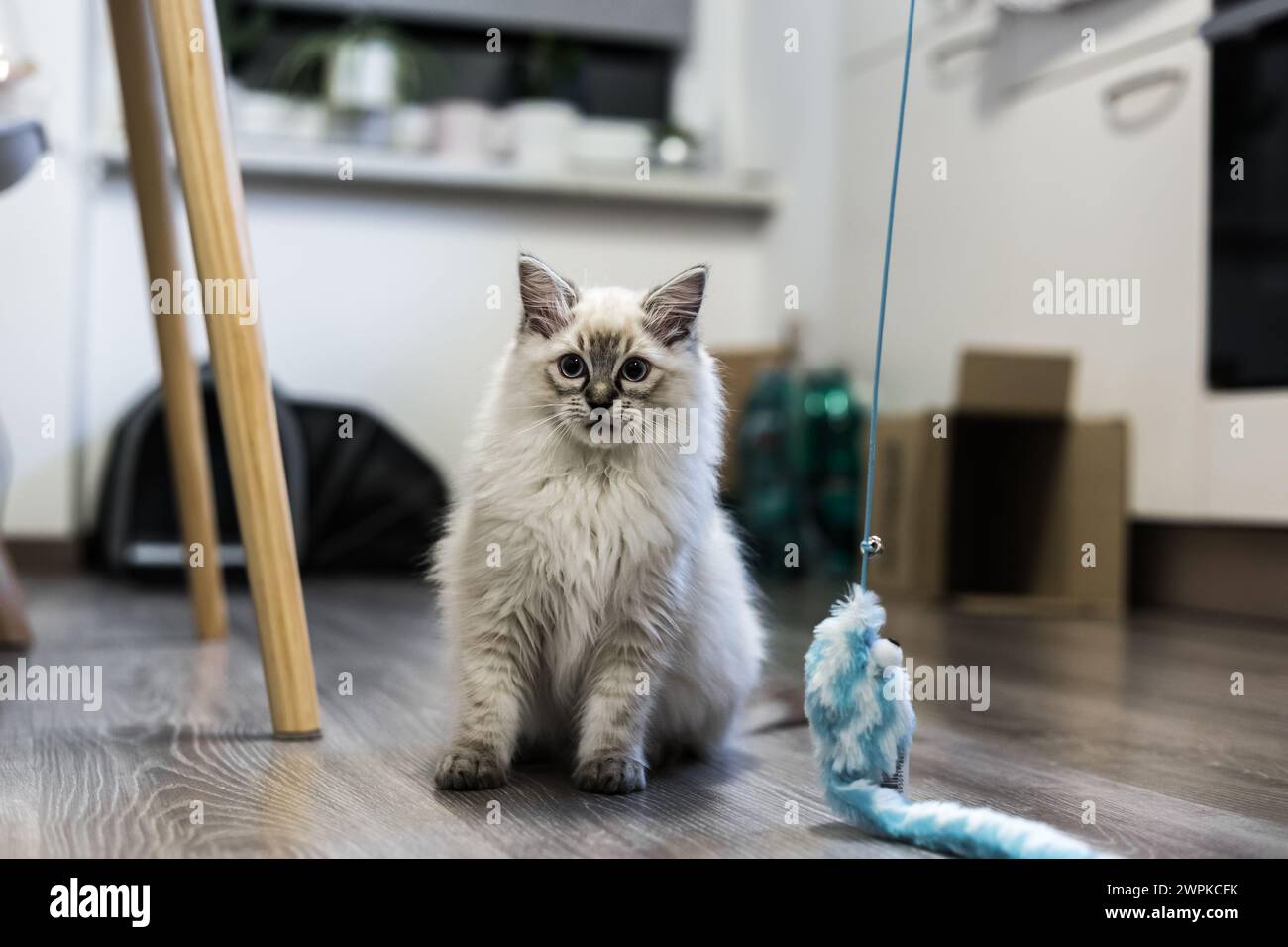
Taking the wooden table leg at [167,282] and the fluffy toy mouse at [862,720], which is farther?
the wooden table leg at [167,282]

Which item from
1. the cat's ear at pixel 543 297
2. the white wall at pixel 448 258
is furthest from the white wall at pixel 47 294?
the cat's ear at pixel 543 297

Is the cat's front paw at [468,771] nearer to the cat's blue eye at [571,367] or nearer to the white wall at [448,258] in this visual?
the cat's blue eye at [571,367]

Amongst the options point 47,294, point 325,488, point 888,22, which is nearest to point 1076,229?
point 888,22

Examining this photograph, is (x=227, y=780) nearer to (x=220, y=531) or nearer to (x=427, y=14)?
(x=220, y=531)

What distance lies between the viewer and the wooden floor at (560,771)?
1.03m

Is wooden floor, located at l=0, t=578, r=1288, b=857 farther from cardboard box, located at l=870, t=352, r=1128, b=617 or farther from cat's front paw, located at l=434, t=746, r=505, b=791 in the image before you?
cardboard box, located at l=870, t=352, r=1128, b=617

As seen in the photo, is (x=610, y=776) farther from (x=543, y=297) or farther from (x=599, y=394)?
(x=543, y=297)

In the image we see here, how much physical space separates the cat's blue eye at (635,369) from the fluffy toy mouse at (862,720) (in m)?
0.30

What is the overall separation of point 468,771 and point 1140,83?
2.56m

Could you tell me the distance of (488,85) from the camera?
187 inches
